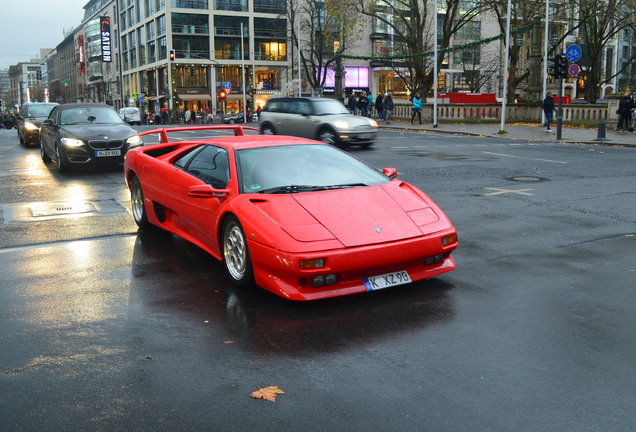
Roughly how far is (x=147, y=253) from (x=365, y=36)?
76.4 meters

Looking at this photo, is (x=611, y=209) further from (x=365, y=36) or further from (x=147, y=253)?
(x=365, y=36)

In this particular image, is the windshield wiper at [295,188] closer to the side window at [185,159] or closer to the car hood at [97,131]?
the side window at [185,159]

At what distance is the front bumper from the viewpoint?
5.12m

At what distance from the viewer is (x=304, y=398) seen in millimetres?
3688

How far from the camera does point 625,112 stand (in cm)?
3000

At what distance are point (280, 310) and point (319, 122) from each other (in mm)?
17264

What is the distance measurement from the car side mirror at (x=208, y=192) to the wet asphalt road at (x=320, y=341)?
0.81 meters

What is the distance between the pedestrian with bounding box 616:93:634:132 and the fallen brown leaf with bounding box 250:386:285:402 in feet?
99.5

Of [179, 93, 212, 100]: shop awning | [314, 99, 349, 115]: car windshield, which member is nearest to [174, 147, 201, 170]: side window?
[314, 99, 349, 115]: car windshield

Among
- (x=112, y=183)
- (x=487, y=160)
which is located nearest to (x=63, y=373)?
(x=112, y=183)

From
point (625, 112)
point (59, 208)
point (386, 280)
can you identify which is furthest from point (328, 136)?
point (386, 280)

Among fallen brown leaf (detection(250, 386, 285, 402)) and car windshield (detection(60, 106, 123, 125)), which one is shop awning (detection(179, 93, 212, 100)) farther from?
fallen brown leaf (detection(250, 386, 285, 402))

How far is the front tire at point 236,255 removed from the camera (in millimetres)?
5613

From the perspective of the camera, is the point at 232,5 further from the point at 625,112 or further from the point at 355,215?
the point at 355,215
